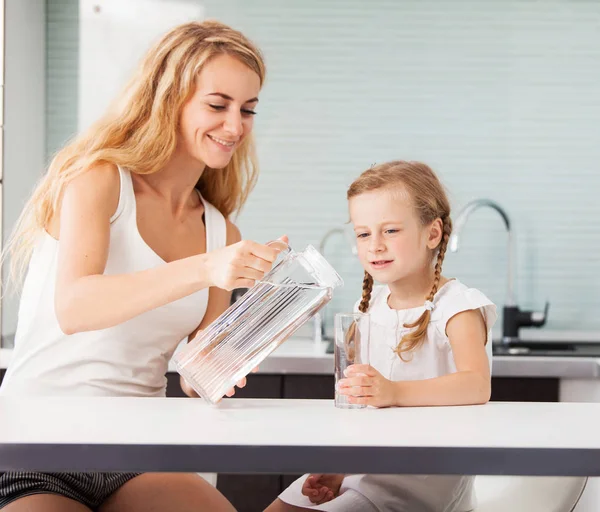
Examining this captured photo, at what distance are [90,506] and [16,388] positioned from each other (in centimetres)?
28

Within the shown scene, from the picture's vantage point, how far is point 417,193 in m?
1.56

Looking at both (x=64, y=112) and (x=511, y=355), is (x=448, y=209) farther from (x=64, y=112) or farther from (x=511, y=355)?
(x=64, y=112)

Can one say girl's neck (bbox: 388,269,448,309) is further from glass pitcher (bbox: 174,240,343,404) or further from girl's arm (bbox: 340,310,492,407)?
glass pitcher (bbox: 174,240,343,404)

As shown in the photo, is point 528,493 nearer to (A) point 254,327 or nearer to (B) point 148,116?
(A) point 254,327

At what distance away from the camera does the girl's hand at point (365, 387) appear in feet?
3.75

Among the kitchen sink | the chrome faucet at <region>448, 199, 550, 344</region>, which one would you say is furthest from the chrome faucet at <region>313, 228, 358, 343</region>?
the chrome faucet at <region>448, 199, 550, 344</region>

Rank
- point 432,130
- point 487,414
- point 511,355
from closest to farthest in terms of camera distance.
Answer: point 487,414
point 511,355
point 432,130

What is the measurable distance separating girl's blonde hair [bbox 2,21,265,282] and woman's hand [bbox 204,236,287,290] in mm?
441

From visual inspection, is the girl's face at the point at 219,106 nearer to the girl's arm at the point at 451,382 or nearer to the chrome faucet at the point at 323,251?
the girl's arm at the point at 451,382

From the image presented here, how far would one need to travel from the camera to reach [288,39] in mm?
3000

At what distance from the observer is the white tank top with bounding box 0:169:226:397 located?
1438 mm

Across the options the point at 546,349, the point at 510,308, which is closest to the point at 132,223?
the point at 510,308

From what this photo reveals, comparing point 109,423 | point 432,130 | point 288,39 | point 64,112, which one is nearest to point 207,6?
point 288,39

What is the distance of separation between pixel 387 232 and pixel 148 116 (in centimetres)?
50
